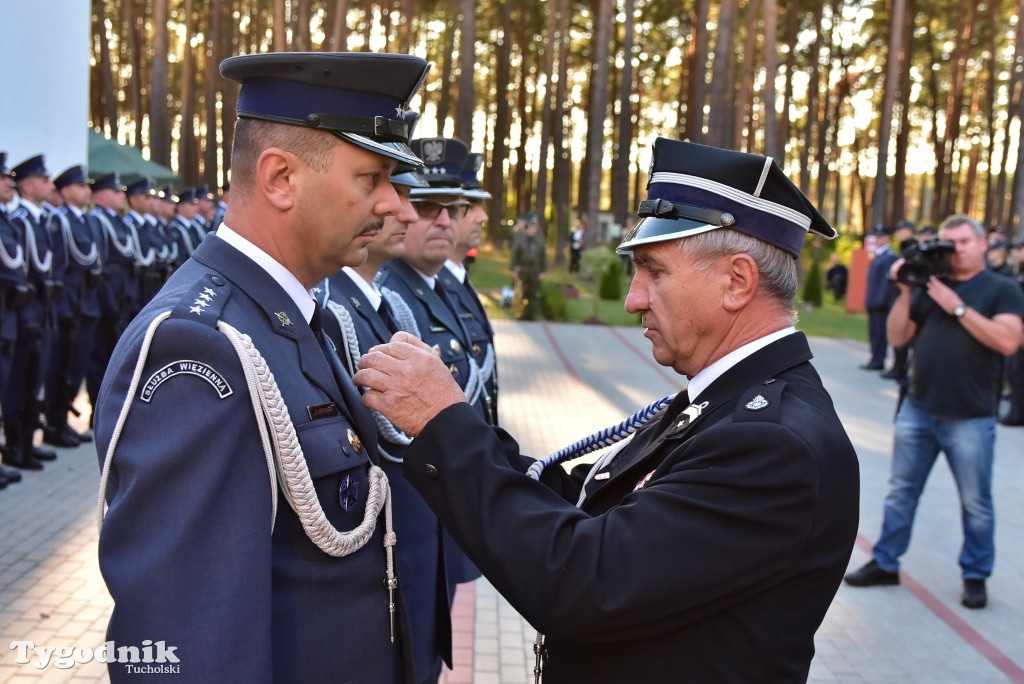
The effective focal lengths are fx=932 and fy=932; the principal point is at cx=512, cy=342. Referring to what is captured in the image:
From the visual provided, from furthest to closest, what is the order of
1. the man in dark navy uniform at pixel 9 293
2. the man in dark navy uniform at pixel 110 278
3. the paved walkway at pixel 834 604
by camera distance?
the man in dark navy uniform at pixel 110 278 → the man in dark navy uniform at pixel 9 293 → the paved walkway at pixel 834 604

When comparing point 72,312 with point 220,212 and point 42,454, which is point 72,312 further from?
point 220,212

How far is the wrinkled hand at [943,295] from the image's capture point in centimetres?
550

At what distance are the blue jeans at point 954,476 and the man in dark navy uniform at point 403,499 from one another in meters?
3.78

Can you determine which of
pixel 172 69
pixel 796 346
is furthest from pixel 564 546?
pixel 172 69

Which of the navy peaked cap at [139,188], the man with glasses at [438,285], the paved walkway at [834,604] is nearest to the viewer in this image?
the man with glasses at [438,285]

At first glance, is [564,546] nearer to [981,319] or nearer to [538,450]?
[981,319]

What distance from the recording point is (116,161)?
21.2m

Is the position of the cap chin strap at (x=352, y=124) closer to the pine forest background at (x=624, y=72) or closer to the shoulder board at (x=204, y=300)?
the shoulder board at (x=204, y=300)

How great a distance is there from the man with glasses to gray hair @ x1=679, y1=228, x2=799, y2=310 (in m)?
1.80

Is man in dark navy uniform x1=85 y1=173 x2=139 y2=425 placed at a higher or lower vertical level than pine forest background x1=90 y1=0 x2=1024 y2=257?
lower

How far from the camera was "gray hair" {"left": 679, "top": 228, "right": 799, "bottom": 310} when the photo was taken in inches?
76.0

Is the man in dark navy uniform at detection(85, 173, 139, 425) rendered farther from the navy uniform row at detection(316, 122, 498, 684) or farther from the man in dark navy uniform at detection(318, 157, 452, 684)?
the man in dark navy uniform at detection(318, 157, 452, 684)

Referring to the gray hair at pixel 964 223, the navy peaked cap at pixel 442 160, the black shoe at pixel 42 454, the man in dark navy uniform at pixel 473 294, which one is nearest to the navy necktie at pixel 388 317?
the man in dark navy uniform at pixel 473 294

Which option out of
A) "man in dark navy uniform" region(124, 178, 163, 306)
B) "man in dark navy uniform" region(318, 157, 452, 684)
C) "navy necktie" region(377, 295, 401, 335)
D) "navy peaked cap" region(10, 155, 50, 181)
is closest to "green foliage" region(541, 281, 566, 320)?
"man in dark navy uniform" region(124, 178, 163, 306)
